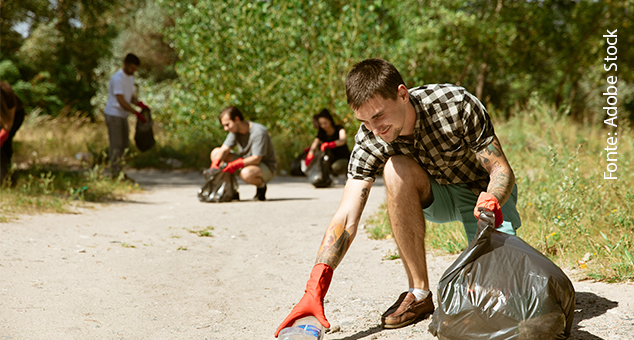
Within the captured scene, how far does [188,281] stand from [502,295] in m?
2.09

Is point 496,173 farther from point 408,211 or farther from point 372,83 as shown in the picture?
point 372,83

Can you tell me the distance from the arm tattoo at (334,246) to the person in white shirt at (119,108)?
233 inches

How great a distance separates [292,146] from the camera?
37.7 feet

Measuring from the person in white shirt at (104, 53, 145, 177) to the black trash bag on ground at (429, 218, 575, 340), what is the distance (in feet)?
21.3

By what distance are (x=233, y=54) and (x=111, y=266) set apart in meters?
8.23

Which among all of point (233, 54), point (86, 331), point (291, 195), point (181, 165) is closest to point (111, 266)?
point (86, 331)

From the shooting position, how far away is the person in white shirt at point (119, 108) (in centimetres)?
768

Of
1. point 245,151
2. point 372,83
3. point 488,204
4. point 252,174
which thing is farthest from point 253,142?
point 488,204

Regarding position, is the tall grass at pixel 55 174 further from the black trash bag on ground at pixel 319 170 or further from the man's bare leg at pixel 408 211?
the man's bare leg at pixel 408 211

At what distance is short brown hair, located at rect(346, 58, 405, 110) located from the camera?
7.66 feet

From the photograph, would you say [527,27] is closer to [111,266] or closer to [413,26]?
[413,26]

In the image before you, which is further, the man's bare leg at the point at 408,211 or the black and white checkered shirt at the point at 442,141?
the man's bare leg at the point at 408,211

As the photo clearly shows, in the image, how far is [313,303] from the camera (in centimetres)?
220

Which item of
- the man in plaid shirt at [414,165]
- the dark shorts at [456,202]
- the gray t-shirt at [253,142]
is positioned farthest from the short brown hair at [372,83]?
the gray t-shirt at [253,142]
